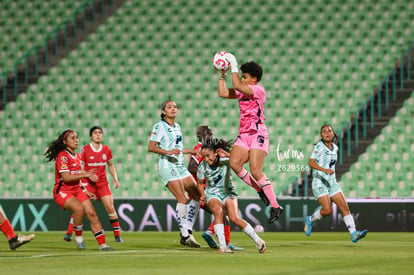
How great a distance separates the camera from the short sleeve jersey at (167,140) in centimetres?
1132

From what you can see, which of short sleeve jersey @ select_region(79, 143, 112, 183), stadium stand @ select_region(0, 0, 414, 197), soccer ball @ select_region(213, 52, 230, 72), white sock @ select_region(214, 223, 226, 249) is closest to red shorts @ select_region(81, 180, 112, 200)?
short sleeve jersey @ select_region(79, 143, 112, 183)

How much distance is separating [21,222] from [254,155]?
9.53 m

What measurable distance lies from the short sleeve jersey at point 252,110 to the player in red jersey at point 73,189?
2.29 metres

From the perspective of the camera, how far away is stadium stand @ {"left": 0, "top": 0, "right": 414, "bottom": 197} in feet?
64.4

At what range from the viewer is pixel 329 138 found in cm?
1310

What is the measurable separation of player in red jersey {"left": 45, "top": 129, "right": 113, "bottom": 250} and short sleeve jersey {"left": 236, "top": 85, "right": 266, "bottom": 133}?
229 cm

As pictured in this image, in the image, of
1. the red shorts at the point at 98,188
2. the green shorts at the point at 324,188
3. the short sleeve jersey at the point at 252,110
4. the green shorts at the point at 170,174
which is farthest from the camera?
the red shorts at the point at 98,188

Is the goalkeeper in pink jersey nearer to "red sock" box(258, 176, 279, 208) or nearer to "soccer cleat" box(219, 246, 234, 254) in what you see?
"red sock" box(258, 176, 279, 208)

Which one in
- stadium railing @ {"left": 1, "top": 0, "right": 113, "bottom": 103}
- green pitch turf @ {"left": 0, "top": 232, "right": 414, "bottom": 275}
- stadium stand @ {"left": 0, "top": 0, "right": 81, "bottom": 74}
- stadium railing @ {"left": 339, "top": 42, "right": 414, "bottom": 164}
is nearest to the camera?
green pitch turf @ {"left": 0, "top": 232, "right": 414, "bottom": 275}

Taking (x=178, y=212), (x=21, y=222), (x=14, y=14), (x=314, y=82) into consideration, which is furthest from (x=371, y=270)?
(x=14, y=14)

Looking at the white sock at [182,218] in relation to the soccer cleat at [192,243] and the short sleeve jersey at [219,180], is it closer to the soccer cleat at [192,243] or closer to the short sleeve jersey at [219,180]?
the soccer cleat at [192,243]

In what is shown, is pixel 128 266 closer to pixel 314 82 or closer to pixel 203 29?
pixel 314 82

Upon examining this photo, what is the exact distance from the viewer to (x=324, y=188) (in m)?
13.0

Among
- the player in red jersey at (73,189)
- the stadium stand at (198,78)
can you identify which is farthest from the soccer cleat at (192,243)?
the stadium stand at (198,78)
